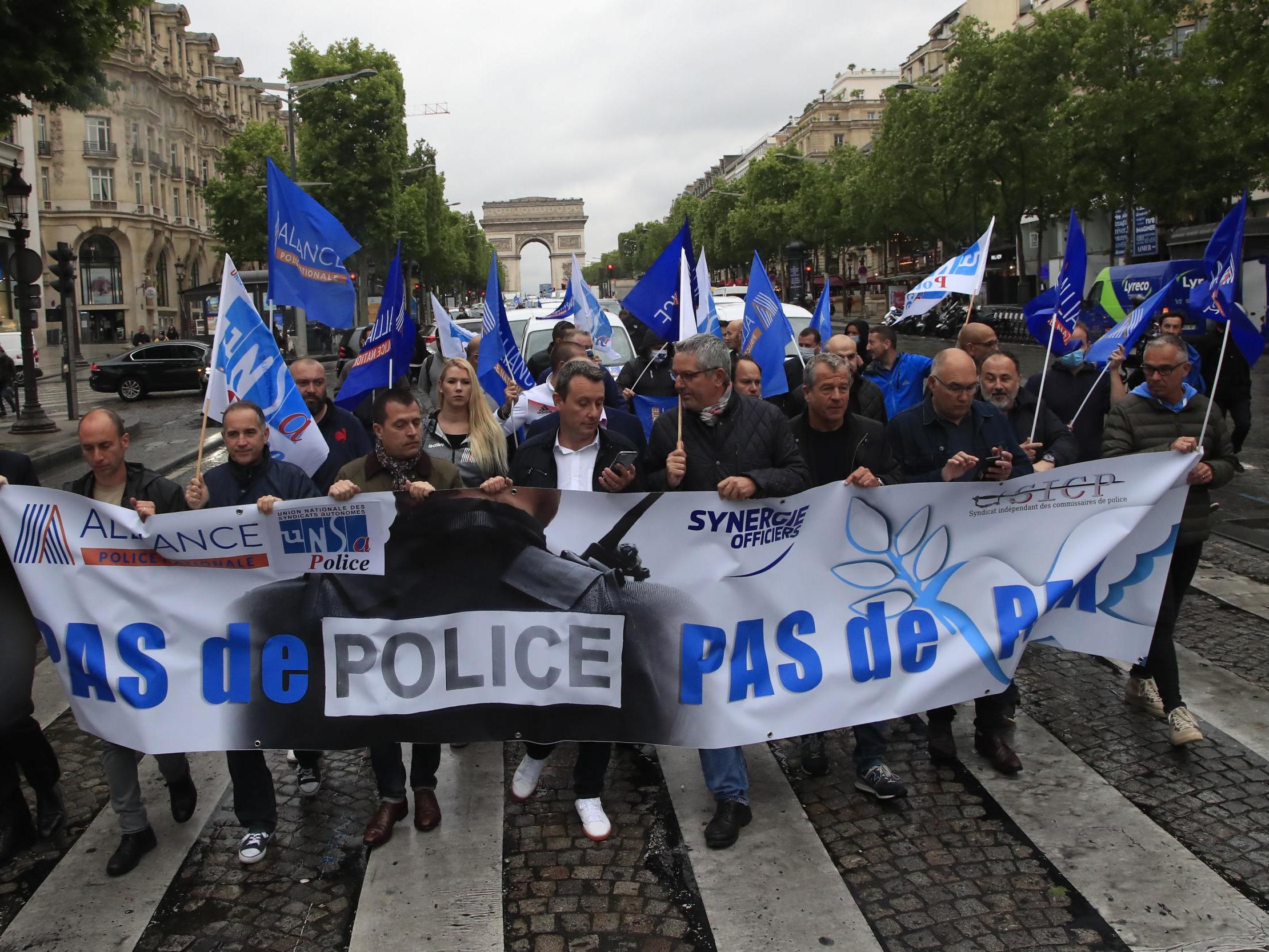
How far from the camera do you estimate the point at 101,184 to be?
53.8m

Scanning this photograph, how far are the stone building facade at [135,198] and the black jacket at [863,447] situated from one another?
118 ft

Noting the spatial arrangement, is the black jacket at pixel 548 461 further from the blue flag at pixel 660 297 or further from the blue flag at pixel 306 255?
the blue flag at pixel 660 297

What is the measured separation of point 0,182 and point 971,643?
33.0 m

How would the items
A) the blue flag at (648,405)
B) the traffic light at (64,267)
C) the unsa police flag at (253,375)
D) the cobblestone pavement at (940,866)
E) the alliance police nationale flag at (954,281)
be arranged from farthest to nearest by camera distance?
the traffic light at (64,267), the blue flag at (648,405), the alliance police nationale flag at (954,281), the unsa police flag at (253,375), the cobblestone pavement at (940,866)

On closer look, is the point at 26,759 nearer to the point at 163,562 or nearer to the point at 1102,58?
the point at 163,562

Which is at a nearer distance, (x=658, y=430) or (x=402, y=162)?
(x=658, y=430)

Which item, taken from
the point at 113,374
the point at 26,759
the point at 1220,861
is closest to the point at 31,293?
the point at 113,374

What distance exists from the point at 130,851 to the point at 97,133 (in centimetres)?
5164

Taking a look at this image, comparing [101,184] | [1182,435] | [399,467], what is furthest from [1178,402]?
[101,184]

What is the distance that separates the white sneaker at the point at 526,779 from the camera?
4828mm

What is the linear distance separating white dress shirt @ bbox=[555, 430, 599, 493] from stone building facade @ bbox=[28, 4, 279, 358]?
118ft

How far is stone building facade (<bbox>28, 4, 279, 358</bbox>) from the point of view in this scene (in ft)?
155

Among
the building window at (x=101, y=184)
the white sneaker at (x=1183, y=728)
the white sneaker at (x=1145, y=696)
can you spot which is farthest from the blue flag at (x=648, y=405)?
the building window at (x=101, y=184)

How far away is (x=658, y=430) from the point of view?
16.3ft
